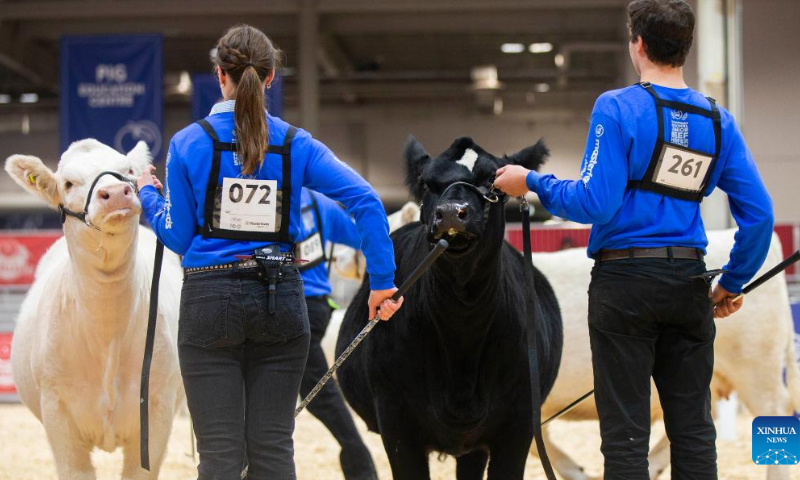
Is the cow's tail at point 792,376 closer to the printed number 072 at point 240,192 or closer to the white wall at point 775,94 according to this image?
the printed number 072 at point 240,192

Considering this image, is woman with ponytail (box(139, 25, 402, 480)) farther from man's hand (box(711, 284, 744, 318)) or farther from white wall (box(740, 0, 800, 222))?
white wall (box(740, 0, 800, 222))

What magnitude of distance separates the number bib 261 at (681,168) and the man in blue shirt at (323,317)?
2360 mm

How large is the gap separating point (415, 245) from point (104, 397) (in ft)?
4.70

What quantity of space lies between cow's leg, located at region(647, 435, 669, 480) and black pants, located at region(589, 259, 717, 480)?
337 centimetres

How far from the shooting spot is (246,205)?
294cm

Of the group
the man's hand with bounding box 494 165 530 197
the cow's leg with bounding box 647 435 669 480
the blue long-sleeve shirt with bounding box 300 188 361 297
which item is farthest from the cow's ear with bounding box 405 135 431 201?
the cow's leg with bounding box 647 435 669 480

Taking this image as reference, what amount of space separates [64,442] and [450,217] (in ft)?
6.53

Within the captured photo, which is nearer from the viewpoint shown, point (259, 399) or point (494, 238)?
point (259, 399)

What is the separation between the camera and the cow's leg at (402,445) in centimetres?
375

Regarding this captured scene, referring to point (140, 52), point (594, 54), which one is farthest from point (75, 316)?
point (594, 54)

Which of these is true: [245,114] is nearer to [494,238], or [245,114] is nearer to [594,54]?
[494,238]

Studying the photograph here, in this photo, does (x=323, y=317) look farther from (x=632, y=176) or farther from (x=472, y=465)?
(x=632, y=176)

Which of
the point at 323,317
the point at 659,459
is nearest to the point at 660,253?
the point at 323,317

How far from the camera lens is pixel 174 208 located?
2982 millimetres
